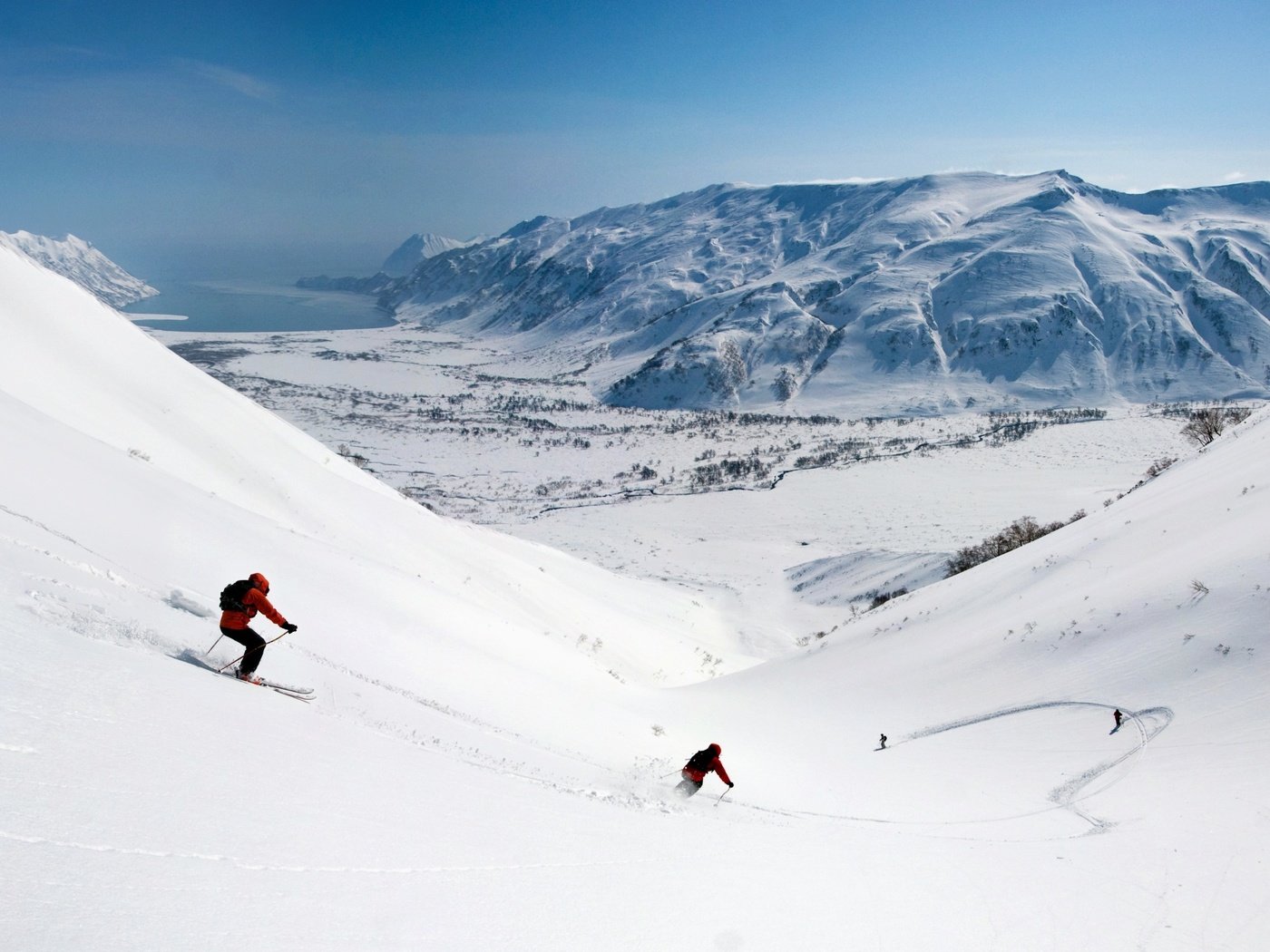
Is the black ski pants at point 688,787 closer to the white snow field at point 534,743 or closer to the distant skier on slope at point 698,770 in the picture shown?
the distant skier on slope at point 698,770

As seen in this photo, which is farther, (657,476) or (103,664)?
(657,476)

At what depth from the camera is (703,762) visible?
36.7ft

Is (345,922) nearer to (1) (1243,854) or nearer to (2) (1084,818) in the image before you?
(1) (1243,854)

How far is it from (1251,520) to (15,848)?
25434mm

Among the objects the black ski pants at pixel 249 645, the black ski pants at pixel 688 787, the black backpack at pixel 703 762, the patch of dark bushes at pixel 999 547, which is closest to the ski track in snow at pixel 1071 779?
the black ski pants at pixel 688 787

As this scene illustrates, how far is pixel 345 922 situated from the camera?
434cm

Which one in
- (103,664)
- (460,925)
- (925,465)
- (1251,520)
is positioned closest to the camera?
(460,925)

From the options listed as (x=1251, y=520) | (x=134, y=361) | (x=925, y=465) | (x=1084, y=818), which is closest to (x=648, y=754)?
(x=1084, y=818)

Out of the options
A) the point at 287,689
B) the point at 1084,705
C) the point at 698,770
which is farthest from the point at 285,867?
the point at 1084,705

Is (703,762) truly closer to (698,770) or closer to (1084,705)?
(698,770)

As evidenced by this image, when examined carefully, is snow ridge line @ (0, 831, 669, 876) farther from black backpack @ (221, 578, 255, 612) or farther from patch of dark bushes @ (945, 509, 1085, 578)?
patch of dark bushes @ (945, 509, 1085, 578)

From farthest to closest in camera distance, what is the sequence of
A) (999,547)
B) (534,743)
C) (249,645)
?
(999,547)
(534,743)
(249,645)

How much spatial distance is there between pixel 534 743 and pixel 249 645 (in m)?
4.67

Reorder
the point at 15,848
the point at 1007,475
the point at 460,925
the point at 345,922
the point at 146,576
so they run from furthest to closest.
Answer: the point at 1007,475
the point at 146,576
the point at 460,925
the point at 345,922
the point at 15,848
